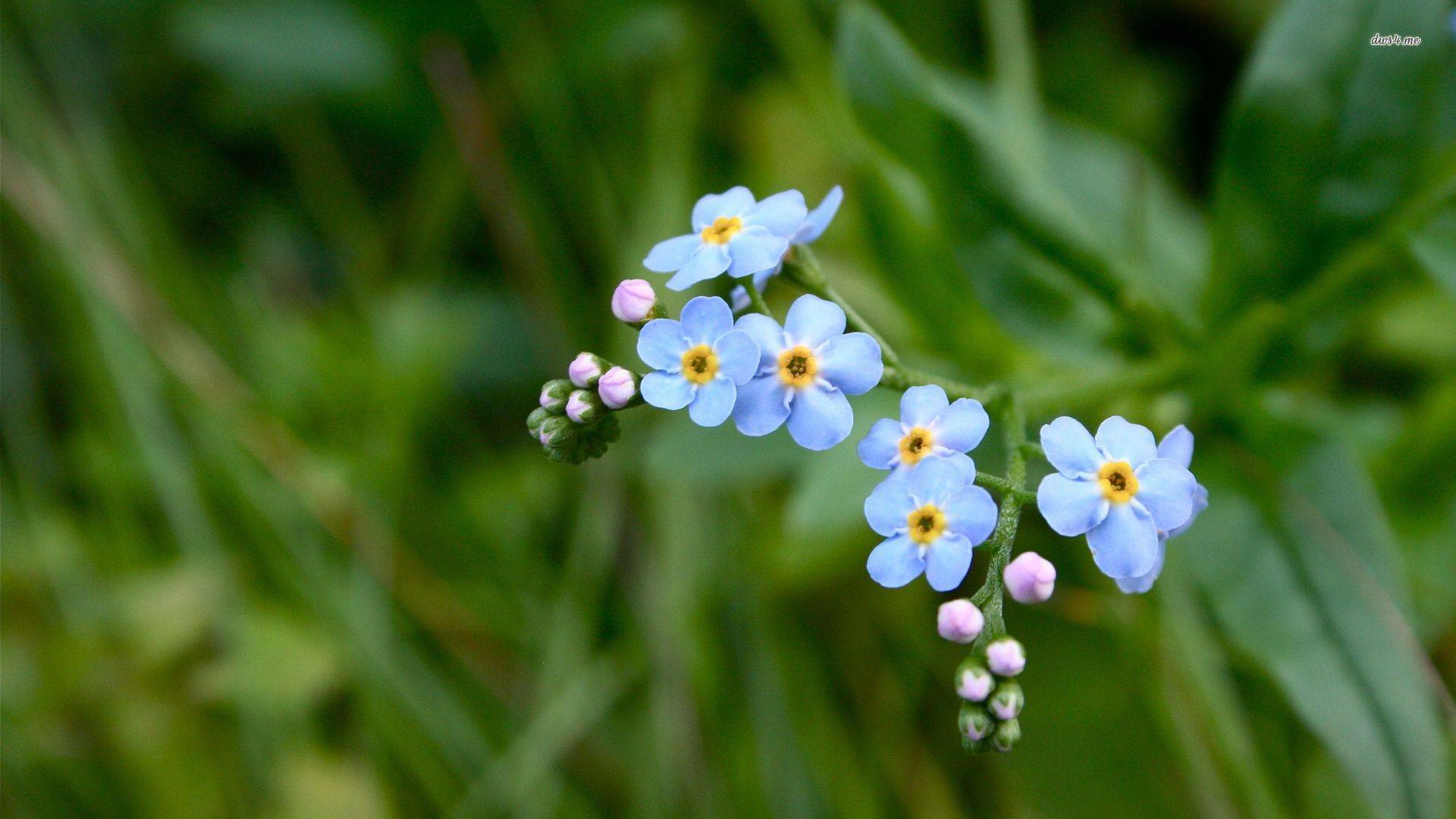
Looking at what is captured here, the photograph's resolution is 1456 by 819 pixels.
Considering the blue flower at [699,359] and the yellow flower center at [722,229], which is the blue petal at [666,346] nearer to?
the blue flower at [699,359]

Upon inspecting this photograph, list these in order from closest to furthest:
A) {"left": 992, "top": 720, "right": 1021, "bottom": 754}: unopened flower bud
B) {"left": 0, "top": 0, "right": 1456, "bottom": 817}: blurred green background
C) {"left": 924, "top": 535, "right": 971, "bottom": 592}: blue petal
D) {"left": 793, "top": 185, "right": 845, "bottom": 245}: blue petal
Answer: {"left": 924, "top": 535, "right": 971, "bottom": 592}: blue petal
{"left": 992, "top": 720, "right": 1021, "bottom": 754}: unopened flower bud
{"left": 793, "top": 185, "right": 845, "bottom": 245}: blue petal
{"left": 0, "top": 0, "right": 1456, "bottom": 817}: blurred green background

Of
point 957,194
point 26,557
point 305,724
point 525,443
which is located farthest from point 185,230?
point 957,194

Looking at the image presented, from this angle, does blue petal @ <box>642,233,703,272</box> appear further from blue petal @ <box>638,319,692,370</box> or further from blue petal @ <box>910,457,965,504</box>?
blue petal @ <box>910,457,965,504</box>

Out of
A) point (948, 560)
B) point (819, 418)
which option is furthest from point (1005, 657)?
point (819, 418)

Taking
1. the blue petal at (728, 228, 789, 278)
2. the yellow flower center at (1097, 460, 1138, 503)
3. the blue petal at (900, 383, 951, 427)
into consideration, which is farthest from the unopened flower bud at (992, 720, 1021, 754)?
the blue petal at (728, 228, 789, 278)

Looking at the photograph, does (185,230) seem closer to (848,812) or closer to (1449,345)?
(848,812)
